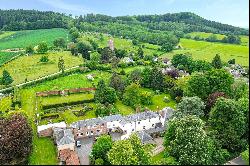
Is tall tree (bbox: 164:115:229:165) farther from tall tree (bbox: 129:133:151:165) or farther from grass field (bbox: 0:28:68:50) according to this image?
grass field (bbox: 0:28:68:50)

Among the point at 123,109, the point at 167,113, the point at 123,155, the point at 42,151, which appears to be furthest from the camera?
the point at 123,109

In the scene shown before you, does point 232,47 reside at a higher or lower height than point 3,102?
higher

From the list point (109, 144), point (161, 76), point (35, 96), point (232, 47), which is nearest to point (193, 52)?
point (232, 47)

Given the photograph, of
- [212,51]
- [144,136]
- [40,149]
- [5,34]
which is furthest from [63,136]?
[5,34]

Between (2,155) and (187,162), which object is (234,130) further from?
(2,155)

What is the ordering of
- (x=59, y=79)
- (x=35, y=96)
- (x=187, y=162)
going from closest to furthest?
1. (x=187, y=162)
2. (x=35, y=96)
3. (x=59, y=79)

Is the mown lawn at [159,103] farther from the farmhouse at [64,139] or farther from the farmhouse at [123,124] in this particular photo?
the farmhouse at [64,139]

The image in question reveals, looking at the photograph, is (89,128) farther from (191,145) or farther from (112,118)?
(191,145)
